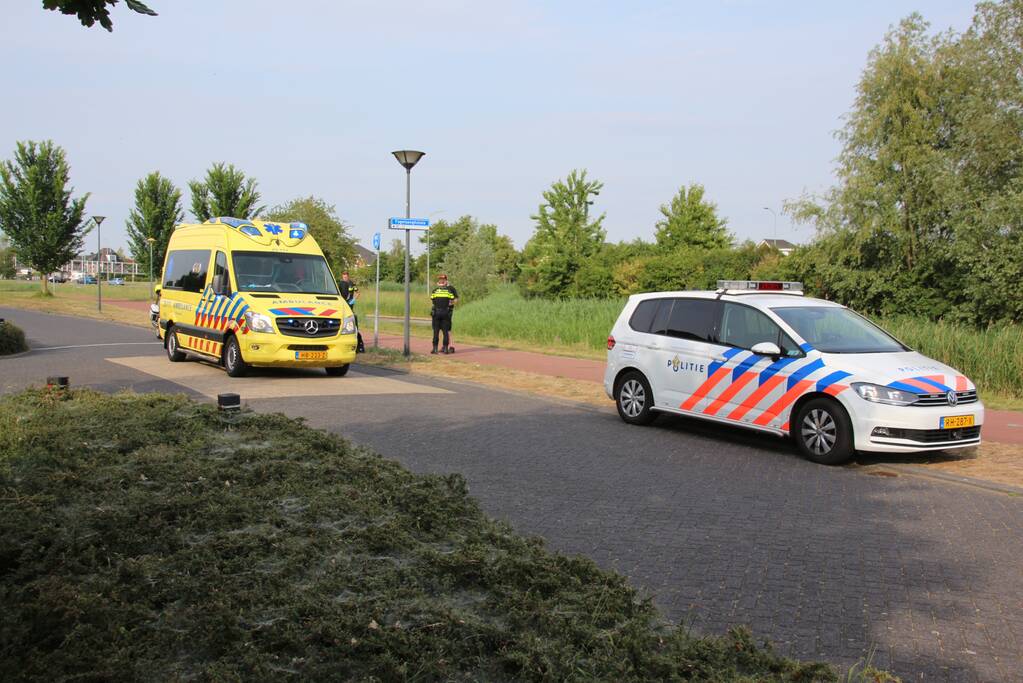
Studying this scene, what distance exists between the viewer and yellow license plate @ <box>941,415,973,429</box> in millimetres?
8141

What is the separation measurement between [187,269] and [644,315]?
9070 millimetres

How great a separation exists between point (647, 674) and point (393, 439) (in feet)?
18.9

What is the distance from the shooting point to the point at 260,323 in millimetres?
13477

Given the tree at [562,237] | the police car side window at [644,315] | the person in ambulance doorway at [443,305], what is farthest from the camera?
the tree at [562,237]

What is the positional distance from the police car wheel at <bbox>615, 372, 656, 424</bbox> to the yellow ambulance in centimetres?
535

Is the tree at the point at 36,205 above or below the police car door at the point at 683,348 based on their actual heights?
above

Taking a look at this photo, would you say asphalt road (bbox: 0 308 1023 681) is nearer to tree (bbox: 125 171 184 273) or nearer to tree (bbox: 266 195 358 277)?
tree (bbox: 266 195 358 277)

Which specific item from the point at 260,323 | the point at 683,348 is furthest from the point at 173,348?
the point at 683,348

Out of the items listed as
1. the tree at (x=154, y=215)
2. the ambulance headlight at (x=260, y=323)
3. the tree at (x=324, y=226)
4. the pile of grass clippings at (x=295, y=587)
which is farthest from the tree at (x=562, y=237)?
the pile of grass clippings at (x=295, y=587)

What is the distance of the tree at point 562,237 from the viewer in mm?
42219

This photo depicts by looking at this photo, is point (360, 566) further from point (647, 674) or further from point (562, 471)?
point (562, 471)

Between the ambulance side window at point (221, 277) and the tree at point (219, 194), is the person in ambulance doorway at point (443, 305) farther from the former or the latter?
the tree at point (219, 194)

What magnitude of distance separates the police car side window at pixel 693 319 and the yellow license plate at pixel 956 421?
2.46 meters

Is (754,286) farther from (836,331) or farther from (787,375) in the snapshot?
(787,375)
